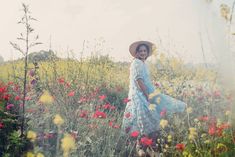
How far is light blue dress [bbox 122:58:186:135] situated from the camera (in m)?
5.88

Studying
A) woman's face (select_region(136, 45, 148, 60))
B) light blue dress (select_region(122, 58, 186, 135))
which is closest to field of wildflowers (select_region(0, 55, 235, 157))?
light blue dress (select_region(122, 58, 186, 135))

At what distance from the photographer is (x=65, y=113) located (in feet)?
17.6

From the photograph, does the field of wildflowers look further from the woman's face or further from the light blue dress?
the woman's face

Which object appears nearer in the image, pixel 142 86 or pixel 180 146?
pixel 180 146

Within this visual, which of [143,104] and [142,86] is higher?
[142,86]

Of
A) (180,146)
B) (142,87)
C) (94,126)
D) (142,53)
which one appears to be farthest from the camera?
(142,53)

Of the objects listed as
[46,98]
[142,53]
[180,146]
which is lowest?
[180,146]

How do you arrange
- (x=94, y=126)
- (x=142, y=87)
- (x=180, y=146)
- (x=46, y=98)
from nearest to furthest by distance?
1. (x=46, y=98)
2. (x=180, y=146)
3. (x=94, y=126)
4. (x=142, y=87)

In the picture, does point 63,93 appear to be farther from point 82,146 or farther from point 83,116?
point 82,146

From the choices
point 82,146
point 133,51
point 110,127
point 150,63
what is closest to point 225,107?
point 133,51

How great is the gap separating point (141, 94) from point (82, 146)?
1901mm

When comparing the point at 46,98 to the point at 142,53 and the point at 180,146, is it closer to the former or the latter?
the point at 180,146

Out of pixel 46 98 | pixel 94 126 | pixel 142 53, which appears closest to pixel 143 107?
pixel 142 53

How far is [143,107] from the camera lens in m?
5.98
